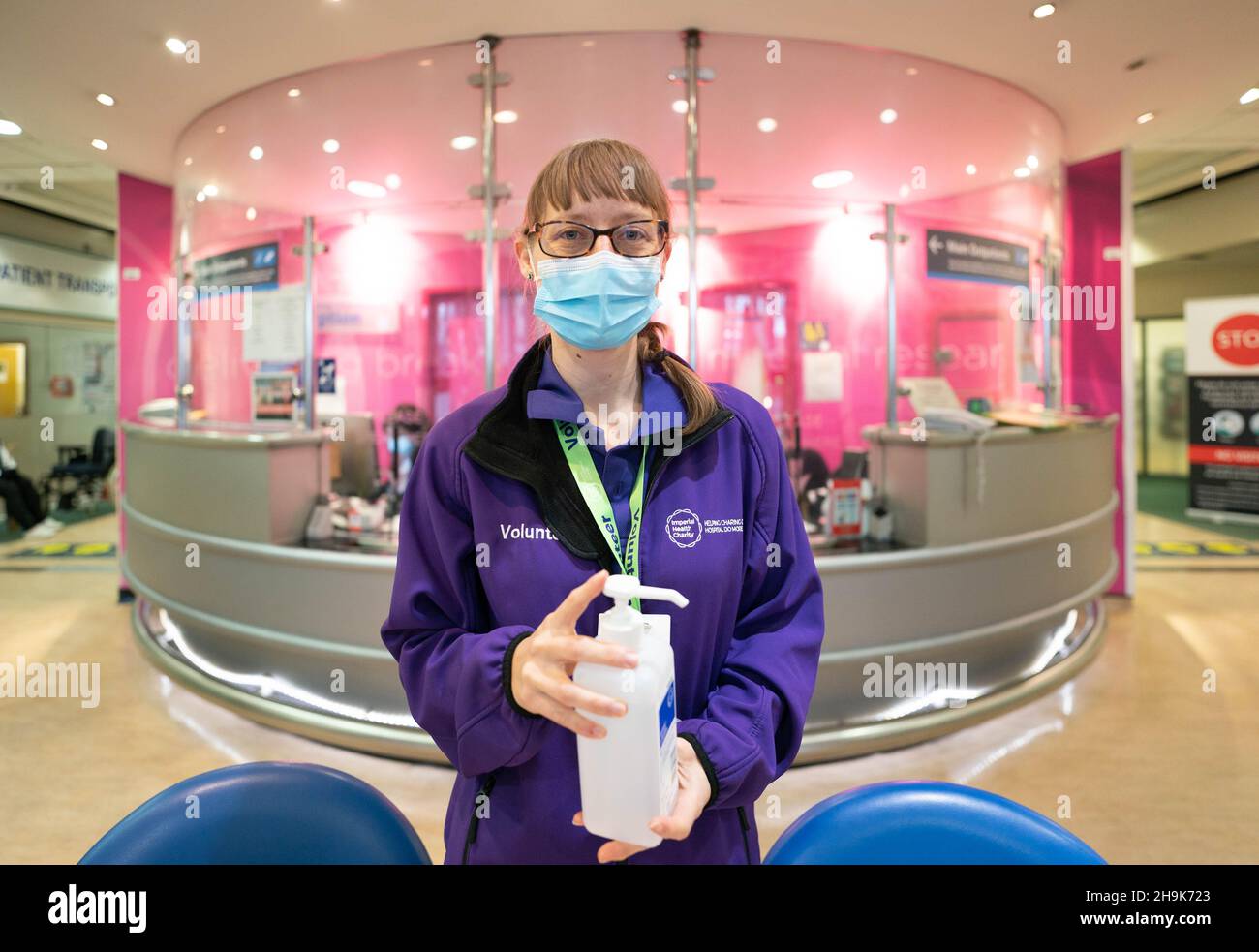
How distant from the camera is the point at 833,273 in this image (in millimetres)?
4758

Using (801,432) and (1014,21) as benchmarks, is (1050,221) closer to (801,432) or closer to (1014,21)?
(1014,21)

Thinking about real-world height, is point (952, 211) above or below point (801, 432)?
above

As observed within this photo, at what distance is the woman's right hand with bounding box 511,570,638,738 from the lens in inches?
30.1

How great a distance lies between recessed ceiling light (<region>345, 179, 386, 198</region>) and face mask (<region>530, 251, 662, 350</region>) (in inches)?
149

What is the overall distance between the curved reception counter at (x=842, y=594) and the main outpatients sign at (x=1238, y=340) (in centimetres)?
497

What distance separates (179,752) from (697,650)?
350cm

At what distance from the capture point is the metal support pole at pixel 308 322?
15.3ft

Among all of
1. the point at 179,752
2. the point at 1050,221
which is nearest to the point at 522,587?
the point at 179,752

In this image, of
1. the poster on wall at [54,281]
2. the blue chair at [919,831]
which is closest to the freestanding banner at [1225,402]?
the blue chair at [919,831]

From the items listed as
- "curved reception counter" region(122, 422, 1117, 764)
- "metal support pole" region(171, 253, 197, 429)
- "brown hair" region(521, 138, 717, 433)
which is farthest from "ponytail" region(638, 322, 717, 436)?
"metal support pole" region(171, 253, 197, 429)

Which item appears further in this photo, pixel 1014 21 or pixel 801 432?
pixel 801 432

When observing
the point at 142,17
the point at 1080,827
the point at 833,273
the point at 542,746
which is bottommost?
the point at 1080,827

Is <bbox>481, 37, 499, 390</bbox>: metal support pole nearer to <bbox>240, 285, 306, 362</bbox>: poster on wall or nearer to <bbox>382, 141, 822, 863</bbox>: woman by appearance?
<bbox>240, 285, 306, 362</bbox>: poster on wall
